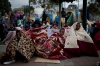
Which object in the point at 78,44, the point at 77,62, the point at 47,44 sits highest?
the point at 47,44

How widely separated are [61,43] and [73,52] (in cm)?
65

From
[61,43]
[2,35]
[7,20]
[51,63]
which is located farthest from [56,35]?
[7,20]

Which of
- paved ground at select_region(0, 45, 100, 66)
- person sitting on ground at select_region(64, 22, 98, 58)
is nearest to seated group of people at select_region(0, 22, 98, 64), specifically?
person sitting on ground at select_region(64, 22, 98, 58)

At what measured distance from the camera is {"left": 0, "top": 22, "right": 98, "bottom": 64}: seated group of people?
7496mm

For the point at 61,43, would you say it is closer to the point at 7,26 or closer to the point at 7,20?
the point at 7,26

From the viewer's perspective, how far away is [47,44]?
845 cm

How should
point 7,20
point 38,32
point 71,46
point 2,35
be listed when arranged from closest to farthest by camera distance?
point 71,46, point 38,32, point 2,35, point 7,20

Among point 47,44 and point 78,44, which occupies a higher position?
point 47,44

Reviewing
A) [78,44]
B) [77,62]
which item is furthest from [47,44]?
[77,62]

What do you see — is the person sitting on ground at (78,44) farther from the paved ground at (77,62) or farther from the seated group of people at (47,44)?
the paved ground at (77,62)

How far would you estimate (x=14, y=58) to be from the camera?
755 cm

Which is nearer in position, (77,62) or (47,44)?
(77,62)

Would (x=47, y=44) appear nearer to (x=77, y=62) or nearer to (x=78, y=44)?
(x=78, y=44)

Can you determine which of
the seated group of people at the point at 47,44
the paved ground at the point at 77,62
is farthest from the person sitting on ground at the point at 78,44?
the paved ground at the point at 77,62
